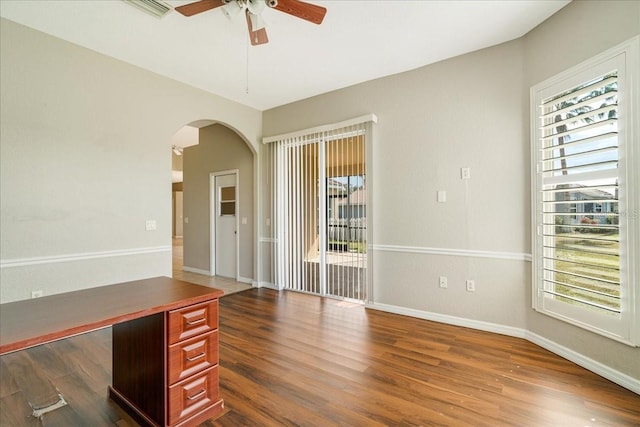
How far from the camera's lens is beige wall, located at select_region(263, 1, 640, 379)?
2.59m

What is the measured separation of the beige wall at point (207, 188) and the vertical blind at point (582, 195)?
4.12 m

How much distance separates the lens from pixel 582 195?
2.37m

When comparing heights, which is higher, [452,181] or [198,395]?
[452,181]

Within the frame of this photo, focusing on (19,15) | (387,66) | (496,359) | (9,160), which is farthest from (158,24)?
(496,359)

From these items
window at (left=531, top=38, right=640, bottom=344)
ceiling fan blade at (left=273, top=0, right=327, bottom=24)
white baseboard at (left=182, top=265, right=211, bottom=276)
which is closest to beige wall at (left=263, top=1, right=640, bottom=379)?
→ window at (left=531, top=38, right=640, bottom=344)

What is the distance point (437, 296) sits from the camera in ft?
11.0

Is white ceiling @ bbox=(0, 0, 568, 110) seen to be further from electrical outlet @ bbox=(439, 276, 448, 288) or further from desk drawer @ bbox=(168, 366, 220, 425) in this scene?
desk drawer @ bbox=(168, 366, 220, 425)

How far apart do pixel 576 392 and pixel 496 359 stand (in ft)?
1.76

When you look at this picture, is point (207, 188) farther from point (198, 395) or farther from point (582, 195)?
point (582, 195)

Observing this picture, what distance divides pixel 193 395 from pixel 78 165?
2708 millimetres

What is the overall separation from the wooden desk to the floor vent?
2232mm

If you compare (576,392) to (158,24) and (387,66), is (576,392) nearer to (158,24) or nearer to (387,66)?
(387,66)

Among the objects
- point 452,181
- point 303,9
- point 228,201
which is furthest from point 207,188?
point 452,181

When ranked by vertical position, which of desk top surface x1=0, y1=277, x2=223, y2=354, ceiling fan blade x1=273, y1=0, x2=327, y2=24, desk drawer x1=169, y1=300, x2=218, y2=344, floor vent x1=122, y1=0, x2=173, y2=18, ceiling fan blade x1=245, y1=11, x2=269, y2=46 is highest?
floor vent x1=122, y1=0, x2=173, y2=18
